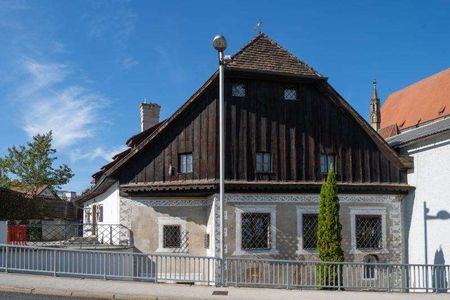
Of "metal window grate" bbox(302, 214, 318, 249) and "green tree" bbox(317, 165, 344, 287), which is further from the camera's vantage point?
"metal window grate" bbox(302, 214, 318, 249)

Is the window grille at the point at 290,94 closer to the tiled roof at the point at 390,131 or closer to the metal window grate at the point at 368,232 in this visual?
the metal window grate at the point at 368,232

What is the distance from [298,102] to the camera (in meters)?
19.6

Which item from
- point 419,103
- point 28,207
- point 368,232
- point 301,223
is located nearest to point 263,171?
point 301,223

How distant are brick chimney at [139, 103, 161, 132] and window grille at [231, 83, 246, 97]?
8.96m

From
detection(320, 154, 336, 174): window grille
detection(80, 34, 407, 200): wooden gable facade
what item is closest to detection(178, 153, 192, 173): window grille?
detection(80, 34, 407, 200): wooden gable facade

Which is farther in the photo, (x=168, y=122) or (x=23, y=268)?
(x=168, y=122)

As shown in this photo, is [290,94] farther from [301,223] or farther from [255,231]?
[255,231]

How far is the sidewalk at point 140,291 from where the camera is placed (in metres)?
11.9

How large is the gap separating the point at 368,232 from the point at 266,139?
580 centimetres

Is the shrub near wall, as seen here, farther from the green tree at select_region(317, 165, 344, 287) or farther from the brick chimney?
the green tree at select_region(317, 165, 344, 287)

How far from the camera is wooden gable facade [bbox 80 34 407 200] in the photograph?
18562 mm

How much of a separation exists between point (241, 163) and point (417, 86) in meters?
38.1

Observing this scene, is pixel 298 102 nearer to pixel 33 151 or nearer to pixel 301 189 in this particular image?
pixel 301 189

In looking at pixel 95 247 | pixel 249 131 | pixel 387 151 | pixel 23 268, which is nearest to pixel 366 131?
pixel 387 151
